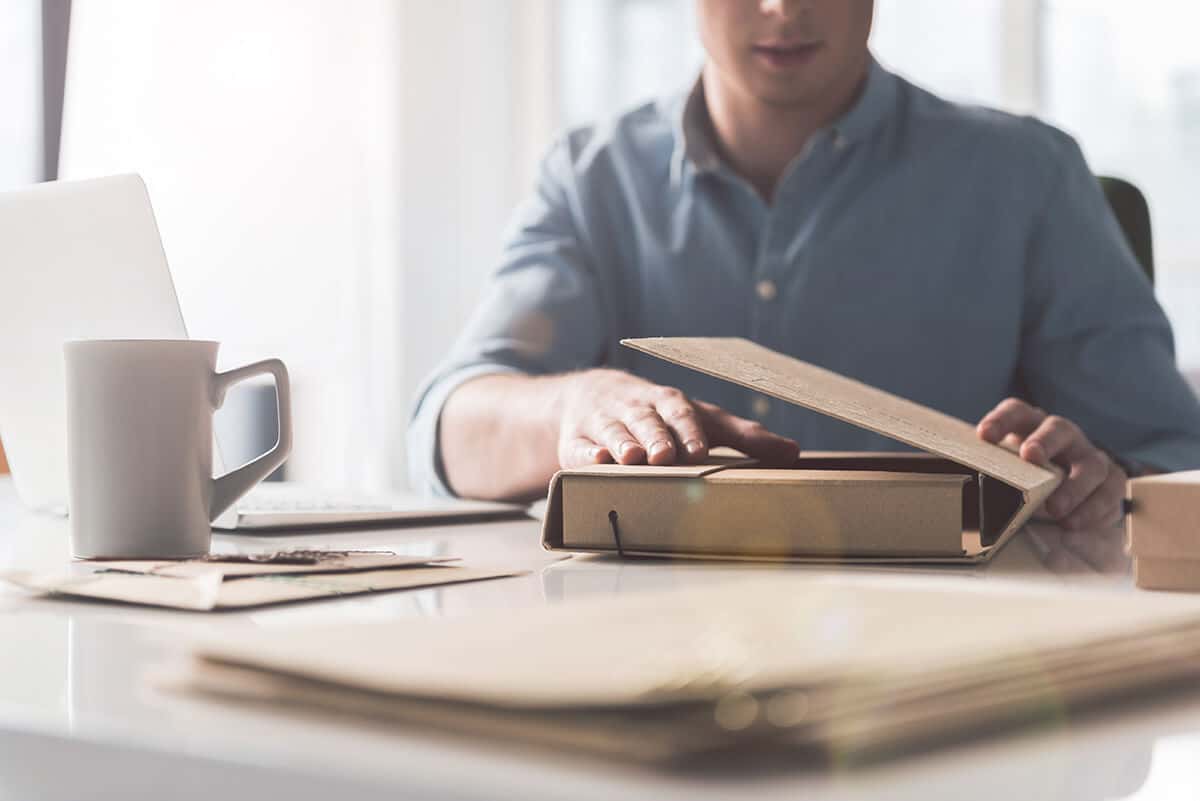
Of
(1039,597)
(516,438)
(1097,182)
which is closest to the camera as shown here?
(1039,597)

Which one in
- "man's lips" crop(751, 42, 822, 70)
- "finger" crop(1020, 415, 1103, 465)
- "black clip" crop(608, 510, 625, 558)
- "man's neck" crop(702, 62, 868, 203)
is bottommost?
"black clip" crop(608, 510, 625, 558)

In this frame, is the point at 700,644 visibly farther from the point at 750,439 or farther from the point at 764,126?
the point at 764,126

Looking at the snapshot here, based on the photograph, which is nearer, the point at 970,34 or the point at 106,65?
the point at 106,65

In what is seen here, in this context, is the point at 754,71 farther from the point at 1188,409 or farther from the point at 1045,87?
the point at 1045,87

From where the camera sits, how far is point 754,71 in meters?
1.37

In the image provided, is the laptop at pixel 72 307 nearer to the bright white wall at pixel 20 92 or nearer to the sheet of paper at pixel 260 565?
the sheet of paper at pixel 260 565

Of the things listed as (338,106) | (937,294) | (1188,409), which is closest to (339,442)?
(338,106)

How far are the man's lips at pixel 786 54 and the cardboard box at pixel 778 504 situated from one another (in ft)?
2.51

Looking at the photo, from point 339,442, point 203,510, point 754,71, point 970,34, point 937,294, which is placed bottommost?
point 339,442

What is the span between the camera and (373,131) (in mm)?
3307

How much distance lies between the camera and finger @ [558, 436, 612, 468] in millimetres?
734

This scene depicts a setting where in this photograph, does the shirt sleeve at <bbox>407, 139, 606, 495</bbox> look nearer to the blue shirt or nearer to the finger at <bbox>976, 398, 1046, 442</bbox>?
the blue shirt

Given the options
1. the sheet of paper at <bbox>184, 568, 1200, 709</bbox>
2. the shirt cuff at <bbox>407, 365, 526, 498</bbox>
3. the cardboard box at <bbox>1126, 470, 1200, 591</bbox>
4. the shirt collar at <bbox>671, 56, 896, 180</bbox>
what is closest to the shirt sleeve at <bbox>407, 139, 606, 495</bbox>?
the shirt cuff at <bbox>407, 365, 526, 498</bbox>

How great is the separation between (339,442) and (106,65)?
1.09 m
